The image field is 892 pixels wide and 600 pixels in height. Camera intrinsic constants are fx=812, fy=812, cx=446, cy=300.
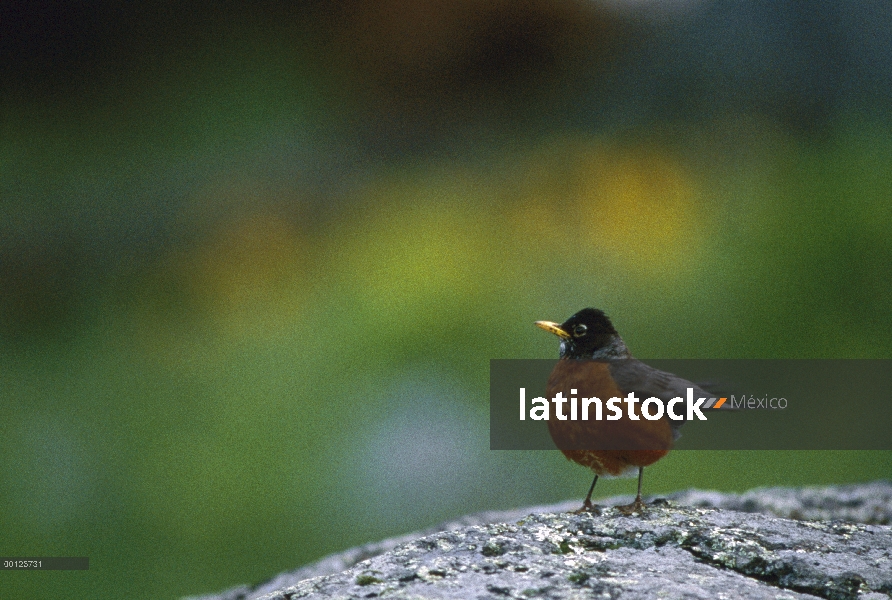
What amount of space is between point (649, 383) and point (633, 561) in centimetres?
163

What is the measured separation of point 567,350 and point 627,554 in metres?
1.78

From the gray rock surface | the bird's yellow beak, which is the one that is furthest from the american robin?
the gray rock surface

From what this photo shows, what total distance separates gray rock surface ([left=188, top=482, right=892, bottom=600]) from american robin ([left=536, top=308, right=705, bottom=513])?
53cm

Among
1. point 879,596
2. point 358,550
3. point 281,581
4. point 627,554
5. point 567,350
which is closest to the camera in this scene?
point 879,596

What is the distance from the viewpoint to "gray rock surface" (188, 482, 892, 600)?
2082 millimetres

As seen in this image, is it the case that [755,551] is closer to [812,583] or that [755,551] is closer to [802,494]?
[812,583]

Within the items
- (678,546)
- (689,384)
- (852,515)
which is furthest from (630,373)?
(678,546)

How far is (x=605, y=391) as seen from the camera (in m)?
3.82

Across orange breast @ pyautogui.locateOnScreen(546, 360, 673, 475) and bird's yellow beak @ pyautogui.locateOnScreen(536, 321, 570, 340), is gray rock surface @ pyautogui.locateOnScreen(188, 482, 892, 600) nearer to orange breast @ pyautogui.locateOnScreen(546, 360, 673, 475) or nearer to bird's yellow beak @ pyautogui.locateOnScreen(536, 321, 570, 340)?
orange breast @ pyautogui.locateOnScreen(546, 360, 673, 475)

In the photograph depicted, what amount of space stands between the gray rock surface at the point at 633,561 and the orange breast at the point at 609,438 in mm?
574

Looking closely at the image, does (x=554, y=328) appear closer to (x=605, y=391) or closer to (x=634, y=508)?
(x=605, y=391)

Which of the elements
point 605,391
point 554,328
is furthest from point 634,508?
point 554,328

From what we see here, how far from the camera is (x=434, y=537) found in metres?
2.54

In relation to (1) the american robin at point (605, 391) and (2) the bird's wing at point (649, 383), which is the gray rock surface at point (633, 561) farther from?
(2) the bird's wing at point (649, 383)
